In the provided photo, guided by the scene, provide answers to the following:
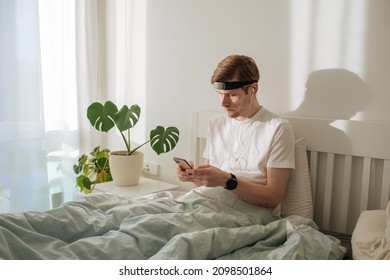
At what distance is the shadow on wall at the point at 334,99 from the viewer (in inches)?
69.7

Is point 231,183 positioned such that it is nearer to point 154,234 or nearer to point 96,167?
point 154,234

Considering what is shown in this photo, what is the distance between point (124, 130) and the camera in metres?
2.24

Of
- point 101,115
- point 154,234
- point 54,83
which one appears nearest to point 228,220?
point 154,234

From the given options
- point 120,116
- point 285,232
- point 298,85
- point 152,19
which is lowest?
point 285,232

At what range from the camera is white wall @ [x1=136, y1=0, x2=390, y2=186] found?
5.72 ft

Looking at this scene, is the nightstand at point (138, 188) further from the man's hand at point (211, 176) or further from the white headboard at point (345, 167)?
the white headboard at point (345, 167)

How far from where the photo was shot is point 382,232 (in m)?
1.40

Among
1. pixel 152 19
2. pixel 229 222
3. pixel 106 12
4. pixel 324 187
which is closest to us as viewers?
pixel 229 222

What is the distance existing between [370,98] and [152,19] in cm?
132

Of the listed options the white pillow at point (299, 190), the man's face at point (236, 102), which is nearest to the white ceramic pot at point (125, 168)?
the man's face at point (236, 102)

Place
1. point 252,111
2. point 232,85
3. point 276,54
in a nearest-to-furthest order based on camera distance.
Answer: point 232,85, point 252,111, point 276,54

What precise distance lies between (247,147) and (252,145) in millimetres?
26

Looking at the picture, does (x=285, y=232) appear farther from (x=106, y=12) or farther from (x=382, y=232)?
(x=106, y=12)

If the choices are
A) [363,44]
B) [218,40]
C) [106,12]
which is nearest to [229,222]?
[363,44]
